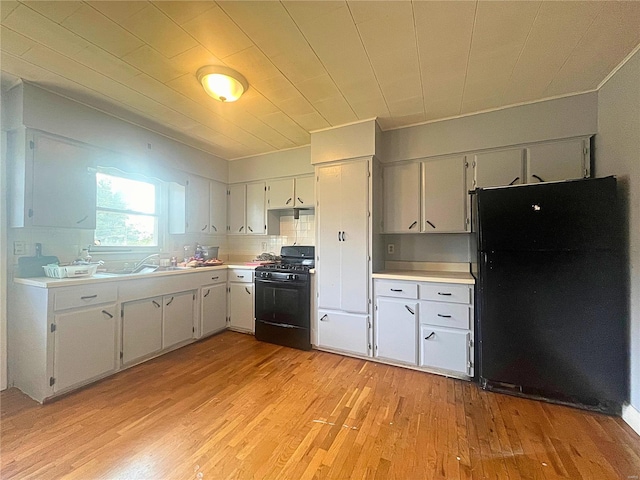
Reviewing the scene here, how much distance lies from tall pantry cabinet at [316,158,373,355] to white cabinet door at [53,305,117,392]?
201 cm

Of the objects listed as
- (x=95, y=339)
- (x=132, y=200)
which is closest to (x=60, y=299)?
(x=95, y=339)

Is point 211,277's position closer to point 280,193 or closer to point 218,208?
point 218,208

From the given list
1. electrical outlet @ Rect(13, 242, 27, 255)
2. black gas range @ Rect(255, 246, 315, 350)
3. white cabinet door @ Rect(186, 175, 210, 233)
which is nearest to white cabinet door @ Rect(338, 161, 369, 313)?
black gas range @ Rect(255, 246, 315, 350)

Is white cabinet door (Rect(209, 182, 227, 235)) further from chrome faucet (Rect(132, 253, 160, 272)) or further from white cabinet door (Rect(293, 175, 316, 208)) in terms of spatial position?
white cabinet door (Rect(293, 175, 316, 208))

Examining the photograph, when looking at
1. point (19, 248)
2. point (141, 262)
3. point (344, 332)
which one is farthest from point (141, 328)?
point (344, 332)

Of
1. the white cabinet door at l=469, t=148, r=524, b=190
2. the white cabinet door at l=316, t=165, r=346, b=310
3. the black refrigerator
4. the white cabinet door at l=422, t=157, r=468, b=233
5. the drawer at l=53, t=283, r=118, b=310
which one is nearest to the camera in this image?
the black refrigerator

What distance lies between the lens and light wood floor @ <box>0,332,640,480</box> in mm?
1468

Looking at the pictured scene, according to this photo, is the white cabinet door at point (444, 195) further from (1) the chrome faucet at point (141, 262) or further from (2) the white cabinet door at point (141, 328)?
(1) the chrome faucet at point (141, 262)

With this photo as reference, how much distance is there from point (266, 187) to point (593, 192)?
137 inches

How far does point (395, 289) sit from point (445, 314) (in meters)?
0.50

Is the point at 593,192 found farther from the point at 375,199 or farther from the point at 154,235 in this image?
the point at 154,235

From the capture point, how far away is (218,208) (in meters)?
4.16

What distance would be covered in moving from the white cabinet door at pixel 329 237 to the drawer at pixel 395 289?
17.8 inches

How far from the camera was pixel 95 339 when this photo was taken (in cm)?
233
